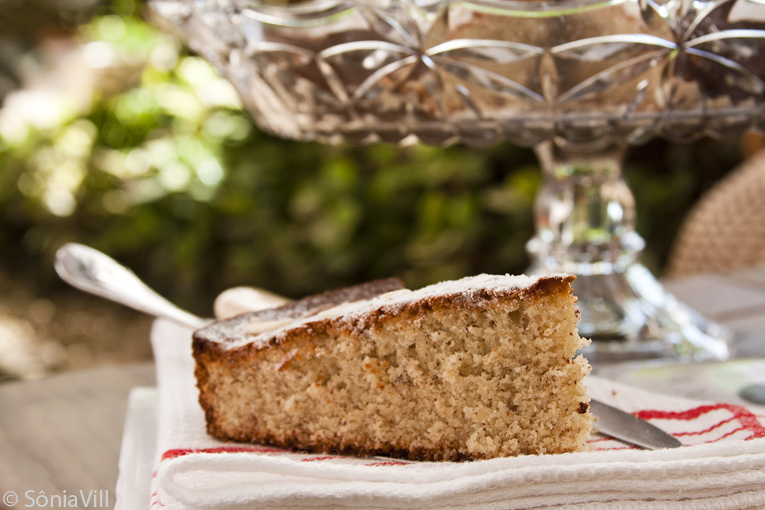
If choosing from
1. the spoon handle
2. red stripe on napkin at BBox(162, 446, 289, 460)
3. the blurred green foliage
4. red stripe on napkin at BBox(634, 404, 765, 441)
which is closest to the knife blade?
red stripe on napkin at BBox(634, 404, 765, 441)

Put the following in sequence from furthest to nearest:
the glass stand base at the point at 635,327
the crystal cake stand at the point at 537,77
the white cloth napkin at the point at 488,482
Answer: the glass stand base at the point at 635,327 < the crystal cake stand at the point at 537,77 < the white cloth napkin at the point at 488,482

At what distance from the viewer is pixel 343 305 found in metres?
0.36

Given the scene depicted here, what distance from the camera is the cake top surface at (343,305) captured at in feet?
0.99

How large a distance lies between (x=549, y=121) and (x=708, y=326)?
285mm

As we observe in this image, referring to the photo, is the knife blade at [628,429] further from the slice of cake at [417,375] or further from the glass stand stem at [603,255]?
the glass stand stem at [603,255]

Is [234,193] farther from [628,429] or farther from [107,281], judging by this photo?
[628,429]

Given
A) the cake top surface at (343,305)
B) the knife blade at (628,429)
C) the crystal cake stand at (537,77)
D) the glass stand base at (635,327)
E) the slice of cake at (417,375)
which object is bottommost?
the knife blade at (628,429)

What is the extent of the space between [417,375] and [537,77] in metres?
0.20

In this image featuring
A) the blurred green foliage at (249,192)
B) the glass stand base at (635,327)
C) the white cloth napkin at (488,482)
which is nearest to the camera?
the white cloth napkin at (488,482)

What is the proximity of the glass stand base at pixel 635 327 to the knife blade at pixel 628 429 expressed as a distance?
0.57 ft

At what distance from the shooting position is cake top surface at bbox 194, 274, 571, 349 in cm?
30

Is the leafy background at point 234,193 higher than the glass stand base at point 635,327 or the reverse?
higher

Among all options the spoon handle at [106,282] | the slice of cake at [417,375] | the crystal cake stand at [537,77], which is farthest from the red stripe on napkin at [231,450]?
the crystal cake stand at [537,77]

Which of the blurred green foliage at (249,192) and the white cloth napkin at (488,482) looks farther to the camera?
the blurred green foliage at (249,192)
